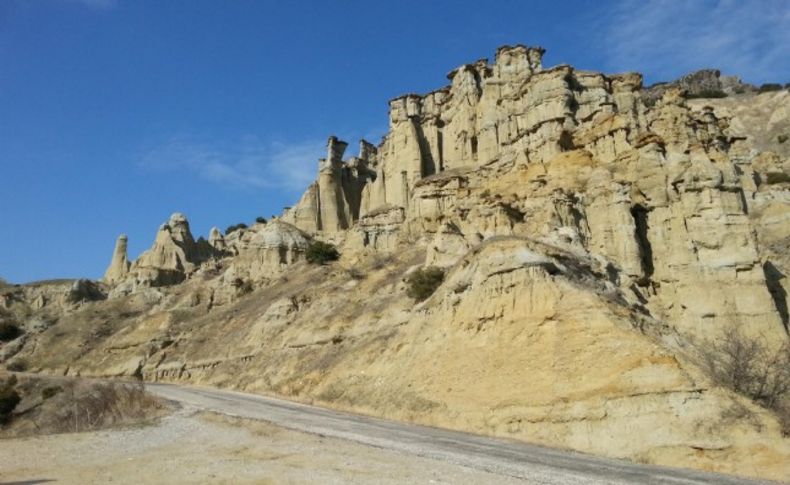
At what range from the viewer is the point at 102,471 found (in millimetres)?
12203

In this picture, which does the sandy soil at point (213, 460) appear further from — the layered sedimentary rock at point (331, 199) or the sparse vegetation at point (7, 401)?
the layered sedimentary rock at point (331, 199)

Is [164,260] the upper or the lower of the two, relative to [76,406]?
upper

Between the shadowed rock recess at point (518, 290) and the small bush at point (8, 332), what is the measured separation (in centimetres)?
390

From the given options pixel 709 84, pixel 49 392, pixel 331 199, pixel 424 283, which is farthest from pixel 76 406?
pixel 709 84

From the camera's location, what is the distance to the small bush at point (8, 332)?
77.7 meters

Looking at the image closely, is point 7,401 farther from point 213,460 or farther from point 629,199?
point 629,199

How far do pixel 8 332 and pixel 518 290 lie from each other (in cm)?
7936

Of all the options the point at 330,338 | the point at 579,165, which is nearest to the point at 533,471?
Answer: the point at 330,338

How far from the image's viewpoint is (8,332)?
257 ft

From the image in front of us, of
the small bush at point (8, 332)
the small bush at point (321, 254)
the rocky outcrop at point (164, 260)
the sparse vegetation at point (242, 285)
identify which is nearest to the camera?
the small bush at point (321, 254)

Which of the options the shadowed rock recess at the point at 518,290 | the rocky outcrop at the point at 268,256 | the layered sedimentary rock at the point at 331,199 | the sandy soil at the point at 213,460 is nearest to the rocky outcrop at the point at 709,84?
the shadowed rock recess at the point at 518,290

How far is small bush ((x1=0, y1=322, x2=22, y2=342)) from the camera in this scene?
7766cm

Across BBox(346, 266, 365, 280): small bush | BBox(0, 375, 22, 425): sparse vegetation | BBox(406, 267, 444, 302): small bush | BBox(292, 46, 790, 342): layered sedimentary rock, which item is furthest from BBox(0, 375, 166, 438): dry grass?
BBox(292, 46, 790, 342): layered sedimentary rock

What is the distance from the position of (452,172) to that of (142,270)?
5028cm
